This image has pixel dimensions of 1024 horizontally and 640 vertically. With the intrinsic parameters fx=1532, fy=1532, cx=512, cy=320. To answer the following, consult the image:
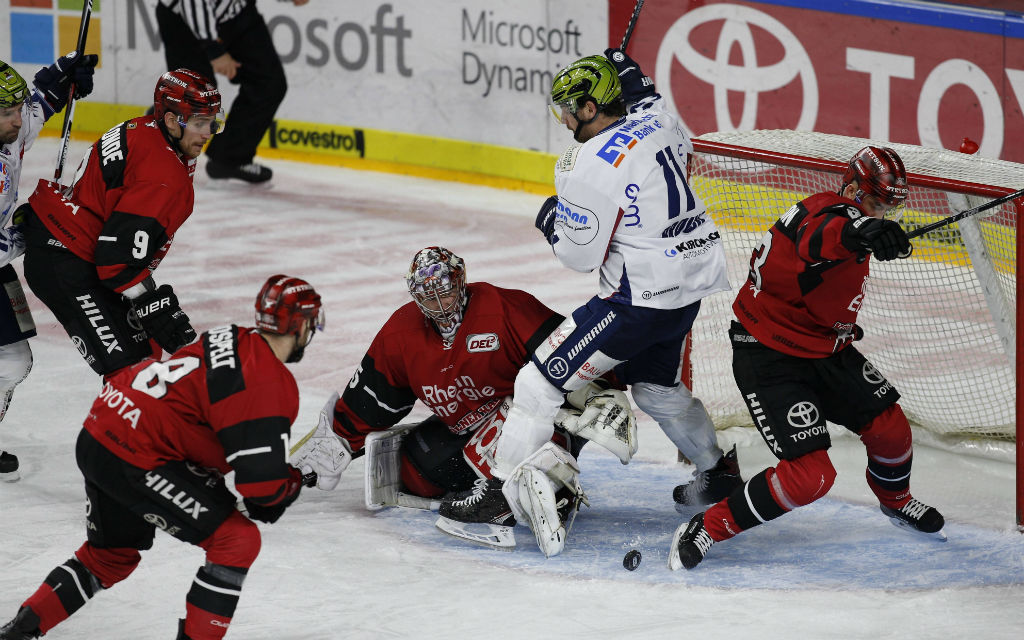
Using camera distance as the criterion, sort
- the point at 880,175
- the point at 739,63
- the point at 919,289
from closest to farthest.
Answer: the point at 880,175
the point at 919,289
the point at 739,63

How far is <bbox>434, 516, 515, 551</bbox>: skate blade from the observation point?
4508 mm

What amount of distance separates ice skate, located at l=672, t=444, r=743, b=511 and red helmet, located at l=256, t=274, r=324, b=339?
172 cm

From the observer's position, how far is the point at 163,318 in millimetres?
4703

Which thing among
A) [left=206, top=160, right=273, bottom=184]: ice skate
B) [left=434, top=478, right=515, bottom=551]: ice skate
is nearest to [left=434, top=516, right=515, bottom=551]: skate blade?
[left=434, top=478, right=515, bottom=551]: ice skate

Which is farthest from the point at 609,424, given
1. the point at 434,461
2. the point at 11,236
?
the point at 11,236

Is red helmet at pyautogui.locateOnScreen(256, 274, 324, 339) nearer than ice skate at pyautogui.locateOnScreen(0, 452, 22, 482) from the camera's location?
Yes

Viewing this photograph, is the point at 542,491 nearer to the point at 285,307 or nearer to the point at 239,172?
the point at 285,307

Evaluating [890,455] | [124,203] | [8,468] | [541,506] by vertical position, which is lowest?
[8,468]

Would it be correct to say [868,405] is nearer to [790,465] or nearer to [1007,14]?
[790,465]

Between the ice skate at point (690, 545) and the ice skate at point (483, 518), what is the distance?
19.1 inches

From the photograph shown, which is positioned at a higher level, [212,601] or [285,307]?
[285,307]

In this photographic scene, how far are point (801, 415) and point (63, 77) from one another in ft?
9.17

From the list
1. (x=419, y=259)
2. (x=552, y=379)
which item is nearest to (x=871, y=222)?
(x=552, y=379)

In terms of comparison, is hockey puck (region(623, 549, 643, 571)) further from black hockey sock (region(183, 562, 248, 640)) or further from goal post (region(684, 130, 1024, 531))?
black hockey sock (region(183, 562, 248, 640))
